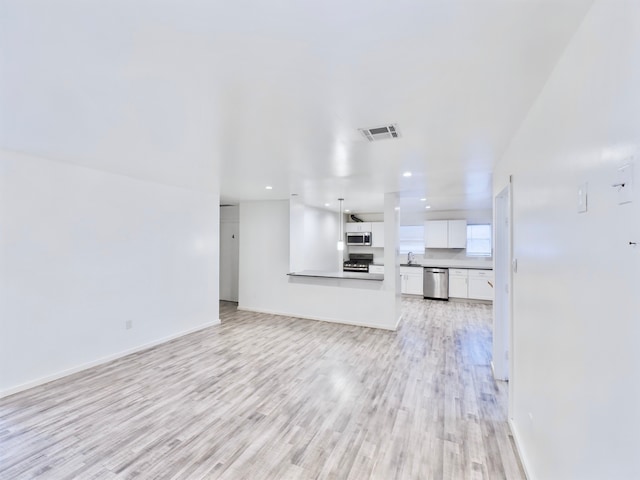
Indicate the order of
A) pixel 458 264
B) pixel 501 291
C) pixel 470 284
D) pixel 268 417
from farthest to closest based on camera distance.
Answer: pixel 458 264
pixel 470 284
pixel 501 291
pixel 268 417

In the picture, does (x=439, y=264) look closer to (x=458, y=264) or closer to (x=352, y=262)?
(x=458, y=264)

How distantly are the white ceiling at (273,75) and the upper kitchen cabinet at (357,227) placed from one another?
5897 millimetres

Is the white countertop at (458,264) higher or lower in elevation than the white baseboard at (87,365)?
higher

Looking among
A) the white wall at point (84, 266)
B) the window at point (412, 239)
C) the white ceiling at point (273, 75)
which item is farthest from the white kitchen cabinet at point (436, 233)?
the white wall at point (84, 266)

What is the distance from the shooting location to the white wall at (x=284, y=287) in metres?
5.53

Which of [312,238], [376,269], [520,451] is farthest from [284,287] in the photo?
[520,451]

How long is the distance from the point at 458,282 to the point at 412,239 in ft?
6.30

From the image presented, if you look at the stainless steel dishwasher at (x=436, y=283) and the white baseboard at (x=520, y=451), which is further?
the stainless steel dishwasher at (x=436, y=283)

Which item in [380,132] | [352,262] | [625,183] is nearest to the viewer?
[625,183]

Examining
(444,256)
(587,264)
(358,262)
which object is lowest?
(358,262)

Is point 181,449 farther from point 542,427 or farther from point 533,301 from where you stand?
point 533,301

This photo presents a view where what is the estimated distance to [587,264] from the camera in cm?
114

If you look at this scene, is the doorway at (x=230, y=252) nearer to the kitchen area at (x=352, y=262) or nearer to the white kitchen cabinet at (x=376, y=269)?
the kitchen area at (x=352, y=262)

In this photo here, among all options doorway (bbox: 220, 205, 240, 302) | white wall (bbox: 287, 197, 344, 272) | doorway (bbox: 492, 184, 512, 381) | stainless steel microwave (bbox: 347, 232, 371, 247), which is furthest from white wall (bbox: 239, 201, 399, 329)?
stainless steel microwave (bbox: 347, 232, 371, 247)
